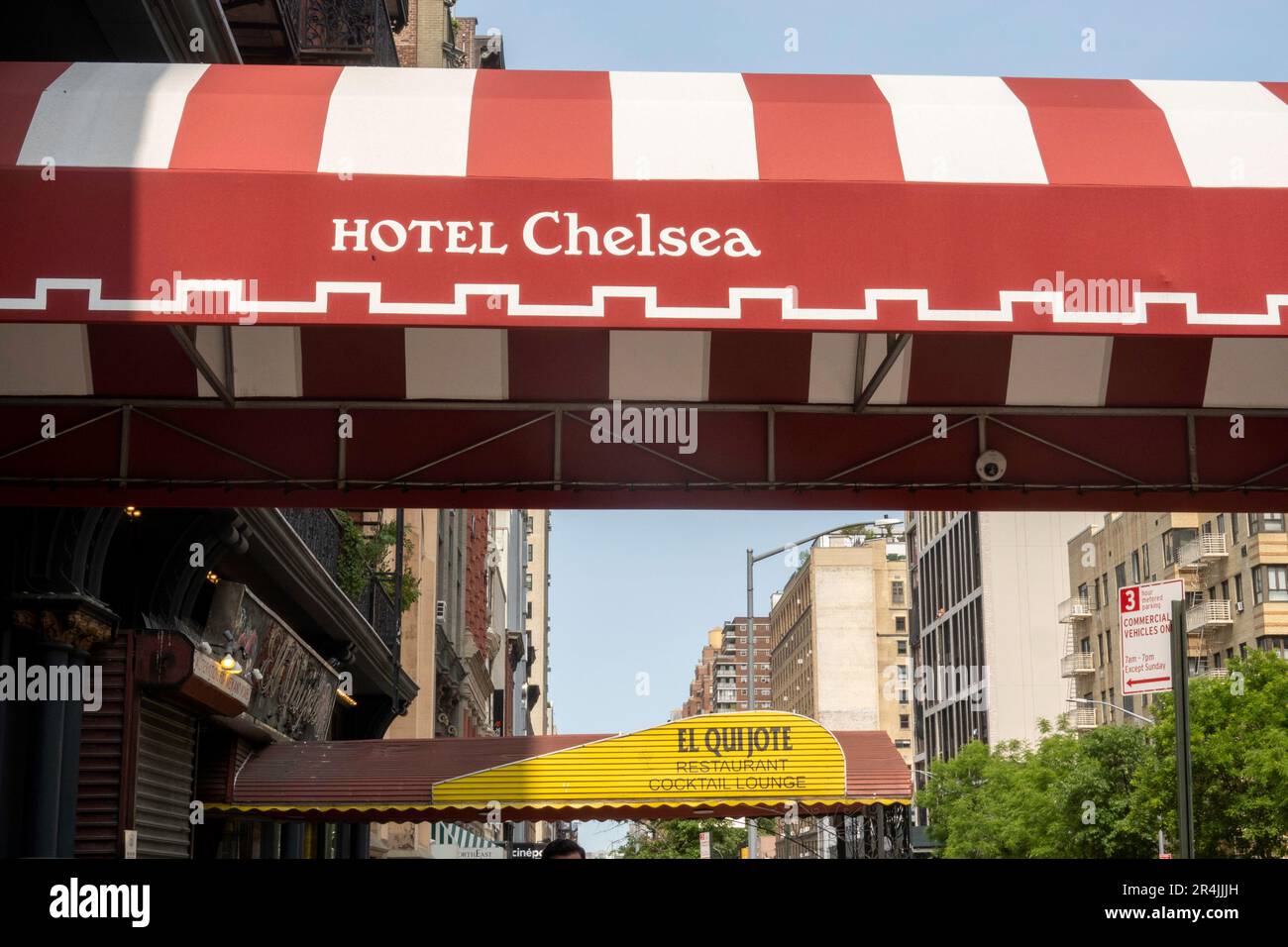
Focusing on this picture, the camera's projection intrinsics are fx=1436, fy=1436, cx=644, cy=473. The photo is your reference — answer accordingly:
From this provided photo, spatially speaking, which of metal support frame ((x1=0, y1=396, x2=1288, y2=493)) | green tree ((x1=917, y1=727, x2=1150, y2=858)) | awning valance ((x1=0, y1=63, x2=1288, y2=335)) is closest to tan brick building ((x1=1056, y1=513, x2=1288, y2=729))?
green tree ((x1=917, y1=727, x2=1150, y2=858))

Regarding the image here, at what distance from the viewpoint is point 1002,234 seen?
6688mm

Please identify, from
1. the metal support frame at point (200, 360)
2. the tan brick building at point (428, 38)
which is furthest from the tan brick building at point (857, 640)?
the metal support frame at point (200, 360)

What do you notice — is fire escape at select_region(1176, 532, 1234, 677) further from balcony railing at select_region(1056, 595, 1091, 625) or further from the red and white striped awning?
the red and white striped awning

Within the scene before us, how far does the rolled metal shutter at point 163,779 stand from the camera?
560 inches

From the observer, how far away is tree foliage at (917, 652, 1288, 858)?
149ft

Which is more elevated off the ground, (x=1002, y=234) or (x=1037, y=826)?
(x=1002, y=234)

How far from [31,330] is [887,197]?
5.29 metres

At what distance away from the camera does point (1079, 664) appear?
331 feet

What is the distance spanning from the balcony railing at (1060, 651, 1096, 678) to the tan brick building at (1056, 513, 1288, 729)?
0.07 metres

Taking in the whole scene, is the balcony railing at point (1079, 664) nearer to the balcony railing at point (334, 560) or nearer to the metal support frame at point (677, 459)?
the balcony railing at point (334, 560)

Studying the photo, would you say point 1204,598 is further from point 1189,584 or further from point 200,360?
point 200,360
